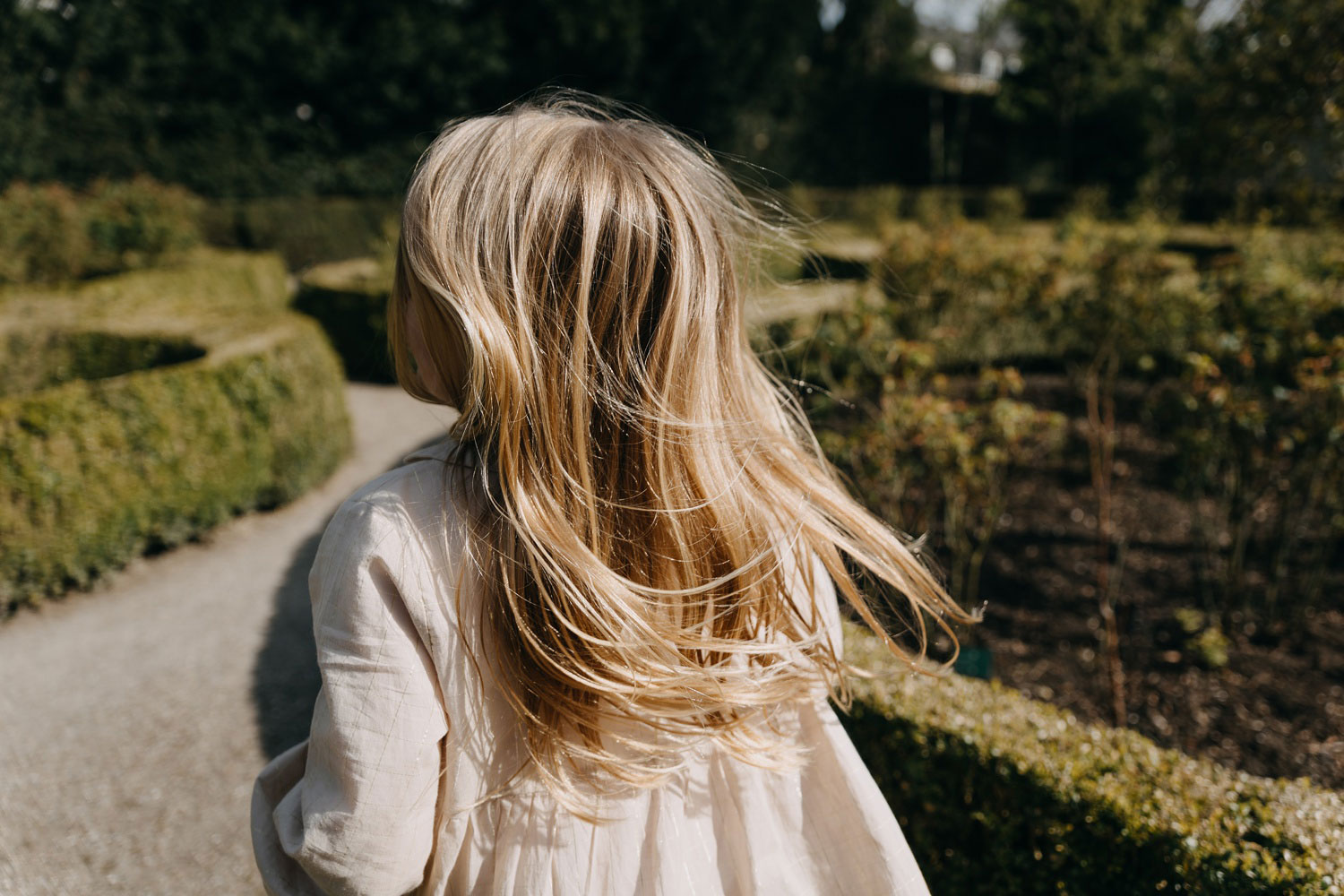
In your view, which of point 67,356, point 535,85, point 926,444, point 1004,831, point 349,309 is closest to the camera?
point 1004,831

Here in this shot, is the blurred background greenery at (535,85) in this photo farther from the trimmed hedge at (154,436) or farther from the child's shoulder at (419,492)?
the child's shoulder at (419,492)

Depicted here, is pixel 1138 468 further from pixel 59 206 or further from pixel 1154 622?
pixel 59 206

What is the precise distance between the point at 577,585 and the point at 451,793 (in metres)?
0.34

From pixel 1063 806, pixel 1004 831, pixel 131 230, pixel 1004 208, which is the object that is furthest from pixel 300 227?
pixel 1063 806

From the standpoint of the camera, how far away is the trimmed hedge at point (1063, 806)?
1.94 meters

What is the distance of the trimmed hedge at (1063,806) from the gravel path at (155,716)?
221cm

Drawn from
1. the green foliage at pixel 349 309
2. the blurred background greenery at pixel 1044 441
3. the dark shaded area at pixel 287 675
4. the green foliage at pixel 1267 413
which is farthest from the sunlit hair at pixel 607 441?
the green foliage at pixel 349 309

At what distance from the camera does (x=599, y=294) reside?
3.67 feet

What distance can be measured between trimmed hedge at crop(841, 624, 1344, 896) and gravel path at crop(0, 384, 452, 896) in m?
2.21

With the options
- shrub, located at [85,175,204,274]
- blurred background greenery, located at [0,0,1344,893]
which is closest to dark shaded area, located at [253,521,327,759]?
blurred background greenery, located at [0,0,1344,893]

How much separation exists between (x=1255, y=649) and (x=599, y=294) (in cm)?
426

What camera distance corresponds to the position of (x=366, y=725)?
3.37 ft

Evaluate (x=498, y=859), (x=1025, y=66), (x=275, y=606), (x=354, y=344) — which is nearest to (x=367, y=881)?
(x=498, y=859)

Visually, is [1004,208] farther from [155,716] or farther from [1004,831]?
[155,716]
